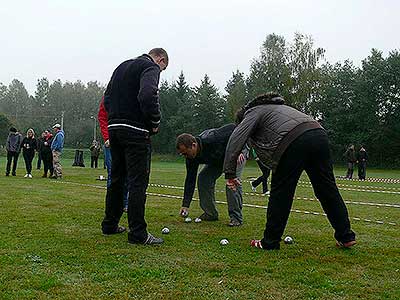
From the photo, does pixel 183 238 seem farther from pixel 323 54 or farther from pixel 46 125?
pixel 46 125

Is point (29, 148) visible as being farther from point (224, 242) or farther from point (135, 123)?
point (224, 242)

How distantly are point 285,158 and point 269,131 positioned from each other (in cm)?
33

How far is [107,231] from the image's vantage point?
20.0 feet

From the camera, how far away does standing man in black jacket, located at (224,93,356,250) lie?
5.25 m

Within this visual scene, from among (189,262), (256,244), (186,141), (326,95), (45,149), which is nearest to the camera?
(189,262)

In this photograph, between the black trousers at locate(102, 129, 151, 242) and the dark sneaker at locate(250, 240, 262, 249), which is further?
the black trousers at locate(102, 129, 151, 242)

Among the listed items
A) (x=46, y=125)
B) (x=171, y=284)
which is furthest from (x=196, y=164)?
(x=46, y=125)

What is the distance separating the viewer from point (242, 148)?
17.6 ft

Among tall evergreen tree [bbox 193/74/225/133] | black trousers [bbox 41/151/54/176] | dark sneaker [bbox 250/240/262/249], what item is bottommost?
dark sneaker [bbox 250/240/262/249]

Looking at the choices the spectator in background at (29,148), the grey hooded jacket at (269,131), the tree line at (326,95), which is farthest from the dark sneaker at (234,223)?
the tree line at (326,95)

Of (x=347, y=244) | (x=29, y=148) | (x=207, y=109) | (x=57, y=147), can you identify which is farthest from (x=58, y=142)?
(x=207, y=109)

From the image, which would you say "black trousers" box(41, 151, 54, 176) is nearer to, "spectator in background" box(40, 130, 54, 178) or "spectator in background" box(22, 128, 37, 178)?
"spectator in background" box(40, 130, 54, 178)

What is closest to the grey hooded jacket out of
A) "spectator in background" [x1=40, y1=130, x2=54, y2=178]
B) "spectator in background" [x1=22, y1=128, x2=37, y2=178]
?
"spectator in background" [x1=40, y1=130, x2=54, y2=178]

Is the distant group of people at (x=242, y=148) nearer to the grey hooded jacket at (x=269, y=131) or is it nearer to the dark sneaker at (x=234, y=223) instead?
the grey hooded jacket at (x=269, y=131)
